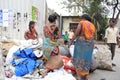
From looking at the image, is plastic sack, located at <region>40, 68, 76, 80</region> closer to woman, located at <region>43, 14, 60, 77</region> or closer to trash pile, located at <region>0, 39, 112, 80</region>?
trash pile, located at <region>0, 39, 112, 80</region>

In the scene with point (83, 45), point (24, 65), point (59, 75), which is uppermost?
point (83, 45)

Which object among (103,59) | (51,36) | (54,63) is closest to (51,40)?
(51,36)

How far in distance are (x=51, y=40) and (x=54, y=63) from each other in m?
0.59

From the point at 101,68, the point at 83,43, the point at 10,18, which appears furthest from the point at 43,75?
the point at 10,18

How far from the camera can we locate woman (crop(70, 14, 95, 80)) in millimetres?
6305

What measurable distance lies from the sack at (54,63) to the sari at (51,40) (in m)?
0.12

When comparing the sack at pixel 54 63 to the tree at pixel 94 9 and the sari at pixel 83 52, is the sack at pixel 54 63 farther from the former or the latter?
the tree at pixel 94 9

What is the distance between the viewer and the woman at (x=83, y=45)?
630cm

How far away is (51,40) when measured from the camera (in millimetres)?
6938

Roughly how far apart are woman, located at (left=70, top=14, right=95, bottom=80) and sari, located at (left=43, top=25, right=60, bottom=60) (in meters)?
0.67

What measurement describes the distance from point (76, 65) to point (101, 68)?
2.26 metres

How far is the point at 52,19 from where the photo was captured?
683cm

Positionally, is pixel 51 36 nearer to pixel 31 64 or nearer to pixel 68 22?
pixel 31 64

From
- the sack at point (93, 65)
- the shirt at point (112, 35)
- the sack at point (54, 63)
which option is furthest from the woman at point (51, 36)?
the shirt at point (112, 35)
